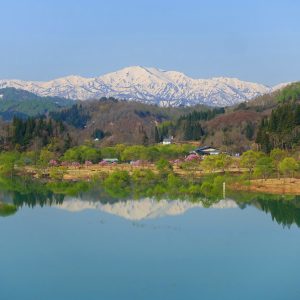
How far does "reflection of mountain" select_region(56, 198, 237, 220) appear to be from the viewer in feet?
86.3

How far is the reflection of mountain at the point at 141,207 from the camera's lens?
26.3m

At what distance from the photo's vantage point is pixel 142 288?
48.4 feet

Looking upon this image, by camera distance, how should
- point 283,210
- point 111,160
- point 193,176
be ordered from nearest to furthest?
point 283,210, point 193,176, point 111,160

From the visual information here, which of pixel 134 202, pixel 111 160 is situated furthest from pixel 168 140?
pixel 134 202

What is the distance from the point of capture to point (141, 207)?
91.1ft

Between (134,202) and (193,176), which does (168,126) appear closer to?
(193,176)

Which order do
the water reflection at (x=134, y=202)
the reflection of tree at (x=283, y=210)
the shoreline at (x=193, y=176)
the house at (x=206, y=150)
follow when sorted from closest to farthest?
the reflection of tree at (x=283, y=210) < the water reflection at (x=134, y=202) < the shoreline at (x=193, y=176) < the house at (x=206, y=150)

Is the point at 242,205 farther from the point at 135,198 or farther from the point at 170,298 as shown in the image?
the point at 170,298

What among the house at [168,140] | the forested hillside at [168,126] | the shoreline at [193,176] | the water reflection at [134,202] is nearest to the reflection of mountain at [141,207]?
the water reflection at [134,202]

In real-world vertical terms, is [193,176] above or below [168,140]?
below

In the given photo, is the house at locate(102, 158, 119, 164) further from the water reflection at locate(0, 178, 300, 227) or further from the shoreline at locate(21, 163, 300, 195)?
the water reflection at locate(0, 178, 300, 227)

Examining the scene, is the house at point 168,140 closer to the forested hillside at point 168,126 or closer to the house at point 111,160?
the forested hillside at point 168,126

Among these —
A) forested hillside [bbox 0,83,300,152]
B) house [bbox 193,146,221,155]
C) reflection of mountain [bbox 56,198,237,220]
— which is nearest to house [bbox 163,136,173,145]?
forested hillside [bbox 0,83,300,152]

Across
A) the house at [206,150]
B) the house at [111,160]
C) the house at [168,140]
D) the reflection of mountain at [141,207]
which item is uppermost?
the house at [168,140]
